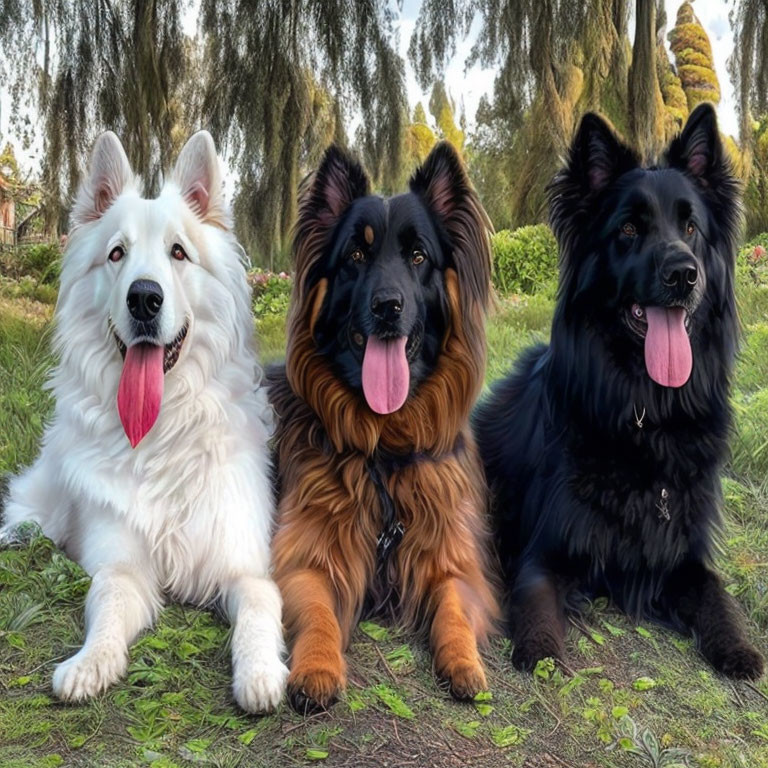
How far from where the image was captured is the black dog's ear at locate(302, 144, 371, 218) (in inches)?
119

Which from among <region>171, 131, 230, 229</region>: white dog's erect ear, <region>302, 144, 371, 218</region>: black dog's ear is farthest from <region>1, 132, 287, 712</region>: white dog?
<region>302, 144, 371, 218</region>: black dog's ear

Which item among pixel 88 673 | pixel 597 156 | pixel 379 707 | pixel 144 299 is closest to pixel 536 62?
pixel 597 156

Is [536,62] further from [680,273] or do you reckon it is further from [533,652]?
[533,652]

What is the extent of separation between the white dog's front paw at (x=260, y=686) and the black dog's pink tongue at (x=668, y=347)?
1.73 metres

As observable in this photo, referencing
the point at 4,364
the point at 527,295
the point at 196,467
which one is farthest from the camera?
the point at 527,295

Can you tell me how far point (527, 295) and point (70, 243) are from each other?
14.0ft

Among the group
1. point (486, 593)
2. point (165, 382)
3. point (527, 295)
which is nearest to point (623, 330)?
point (486, 593)

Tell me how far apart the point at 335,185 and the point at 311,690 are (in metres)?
1.83

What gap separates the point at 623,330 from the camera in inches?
121

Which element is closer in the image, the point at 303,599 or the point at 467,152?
the point at 303,599

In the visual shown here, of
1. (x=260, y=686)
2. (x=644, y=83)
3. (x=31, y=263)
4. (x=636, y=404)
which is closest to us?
(x=260, y=686)

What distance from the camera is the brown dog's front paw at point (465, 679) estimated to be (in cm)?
260

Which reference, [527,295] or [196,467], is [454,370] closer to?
[196,467]

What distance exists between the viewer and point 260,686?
8.00 ft
